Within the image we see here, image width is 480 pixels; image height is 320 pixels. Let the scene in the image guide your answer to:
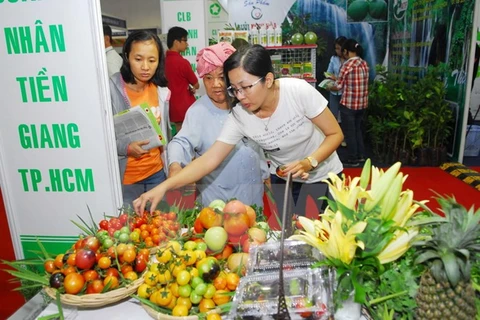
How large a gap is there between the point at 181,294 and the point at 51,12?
5.48ft

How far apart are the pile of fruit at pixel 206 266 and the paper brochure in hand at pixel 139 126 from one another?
1173 mm

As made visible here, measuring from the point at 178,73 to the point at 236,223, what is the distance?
159 inches

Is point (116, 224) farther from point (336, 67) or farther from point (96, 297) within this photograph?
point (336, 67)

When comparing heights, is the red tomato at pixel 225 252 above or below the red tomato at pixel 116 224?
below

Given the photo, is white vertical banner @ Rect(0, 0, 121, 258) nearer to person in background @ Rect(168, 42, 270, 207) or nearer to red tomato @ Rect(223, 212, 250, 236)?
person in background @ Rect(168, 42, 270, 207)

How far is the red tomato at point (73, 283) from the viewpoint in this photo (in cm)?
141

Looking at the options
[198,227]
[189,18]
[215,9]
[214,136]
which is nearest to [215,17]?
[215,9]

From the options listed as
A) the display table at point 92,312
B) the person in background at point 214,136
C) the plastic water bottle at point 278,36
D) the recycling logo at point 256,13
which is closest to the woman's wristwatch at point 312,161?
the person in background at point 214,136

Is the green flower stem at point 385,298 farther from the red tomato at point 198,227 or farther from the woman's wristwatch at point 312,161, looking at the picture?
the woman's wristwatch at point 312,161

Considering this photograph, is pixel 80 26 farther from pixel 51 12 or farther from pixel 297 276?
pixel 297 276

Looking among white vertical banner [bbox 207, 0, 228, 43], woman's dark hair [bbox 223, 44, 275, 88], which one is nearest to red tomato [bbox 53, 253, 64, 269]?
woman's dark hair [bbox 223, 44, 275, 88]

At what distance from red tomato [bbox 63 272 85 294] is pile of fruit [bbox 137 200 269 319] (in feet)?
0.69

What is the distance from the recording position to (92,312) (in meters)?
1.46

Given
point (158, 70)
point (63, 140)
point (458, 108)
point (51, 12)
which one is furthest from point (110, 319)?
point (458, 108)
